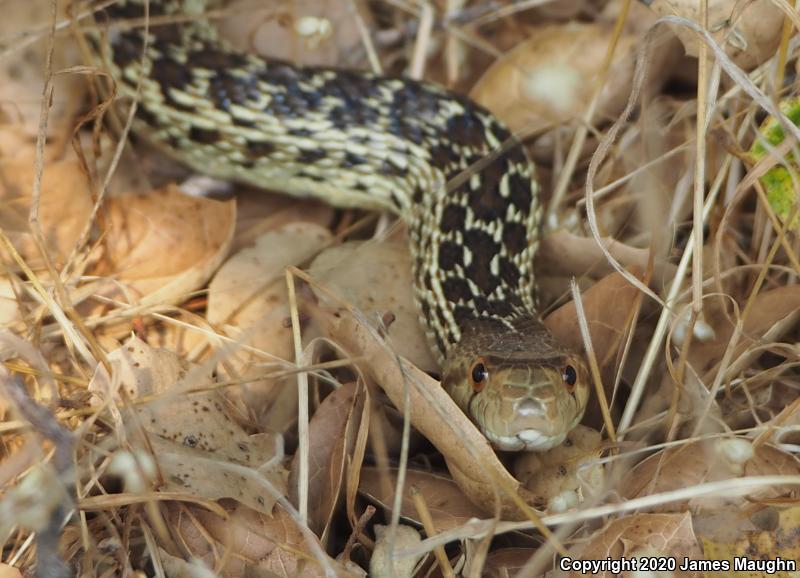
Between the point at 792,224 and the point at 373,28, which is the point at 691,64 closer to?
the point at 792,224

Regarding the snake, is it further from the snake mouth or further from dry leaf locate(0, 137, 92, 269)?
the snake mouth

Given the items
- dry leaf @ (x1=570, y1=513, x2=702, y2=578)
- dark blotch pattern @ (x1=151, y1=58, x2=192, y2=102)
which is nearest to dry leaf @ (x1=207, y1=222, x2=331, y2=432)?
dark blotch pattern @ (x1=151, y1=58, x2=192, y2=102)

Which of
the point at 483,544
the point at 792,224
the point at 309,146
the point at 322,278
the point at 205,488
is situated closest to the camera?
the point at 483,544

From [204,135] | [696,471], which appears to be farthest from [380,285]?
[696,471]

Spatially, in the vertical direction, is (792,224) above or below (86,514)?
above

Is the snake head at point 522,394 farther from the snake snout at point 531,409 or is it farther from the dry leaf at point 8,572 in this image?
the dry leaf at point 8,572

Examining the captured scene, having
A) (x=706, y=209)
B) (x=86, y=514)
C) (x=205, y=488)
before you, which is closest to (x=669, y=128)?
(x=706, y=209)
